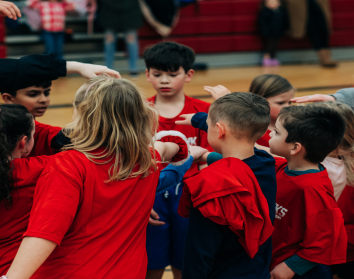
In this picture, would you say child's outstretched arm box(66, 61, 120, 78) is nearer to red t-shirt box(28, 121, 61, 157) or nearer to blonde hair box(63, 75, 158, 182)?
red t-shirt box(28, 121, 61, 157)

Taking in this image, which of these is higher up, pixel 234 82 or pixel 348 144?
pixel 348 144

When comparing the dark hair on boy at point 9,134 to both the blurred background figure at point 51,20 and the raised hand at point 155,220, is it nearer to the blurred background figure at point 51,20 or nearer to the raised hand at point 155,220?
the raised hand at point 155,220

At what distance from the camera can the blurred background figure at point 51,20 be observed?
589 centimetres

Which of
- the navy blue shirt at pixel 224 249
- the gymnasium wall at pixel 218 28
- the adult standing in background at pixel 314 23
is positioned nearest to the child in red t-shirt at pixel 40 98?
the navy blue shirt at pixel 224 249

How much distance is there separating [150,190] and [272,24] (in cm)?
661

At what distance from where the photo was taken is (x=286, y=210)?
4.82ft

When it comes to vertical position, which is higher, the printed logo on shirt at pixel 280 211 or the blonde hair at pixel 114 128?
the blonde hair at pixel 114 128

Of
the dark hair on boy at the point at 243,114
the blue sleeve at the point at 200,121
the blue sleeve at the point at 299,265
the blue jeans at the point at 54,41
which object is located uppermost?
the dark hair on boy at the point at 243,114

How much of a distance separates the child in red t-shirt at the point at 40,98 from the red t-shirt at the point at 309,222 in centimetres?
85

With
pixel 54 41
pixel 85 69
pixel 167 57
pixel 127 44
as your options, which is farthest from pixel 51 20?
pixel 85 69

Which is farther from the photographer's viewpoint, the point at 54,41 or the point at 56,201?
the point at 54,41

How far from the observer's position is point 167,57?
6.79 feet

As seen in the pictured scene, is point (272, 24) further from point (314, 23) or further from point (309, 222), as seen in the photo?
point (309, 222)

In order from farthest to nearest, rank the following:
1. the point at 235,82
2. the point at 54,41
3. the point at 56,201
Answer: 1. the point at 54,41
2. the point at 235,82
3. the point at 56,201
